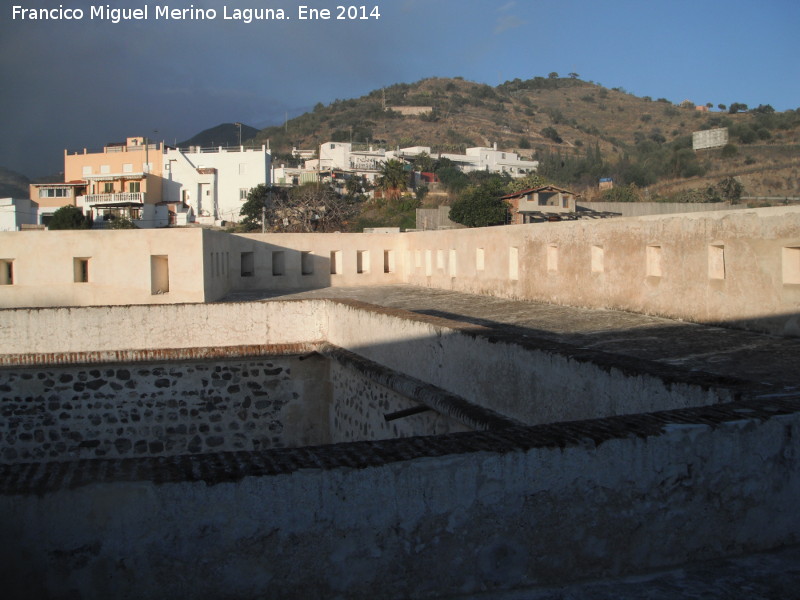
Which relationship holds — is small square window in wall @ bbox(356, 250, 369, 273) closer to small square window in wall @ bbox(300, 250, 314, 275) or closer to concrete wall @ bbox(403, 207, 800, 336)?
small square window in wall @ bbox(300, 250, 314, 275)

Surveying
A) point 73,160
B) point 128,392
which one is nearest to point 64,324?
point 128,392

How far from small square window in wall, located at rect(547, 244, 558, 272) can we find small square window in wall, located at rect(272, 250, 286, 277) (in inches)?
379

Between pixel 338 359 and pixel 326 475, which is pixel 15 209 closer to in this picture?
pixel 338 359

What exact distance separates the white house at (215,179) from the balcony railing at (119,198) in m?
3.50

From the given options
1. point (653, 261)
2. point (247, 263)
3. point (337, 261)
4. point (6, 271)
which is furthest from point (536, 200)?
point (653, 261)

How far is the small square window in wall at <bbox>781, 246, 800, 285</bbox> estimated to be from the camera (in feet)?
23.9

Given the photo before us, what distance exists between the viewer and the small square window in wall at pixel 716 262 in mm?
8297

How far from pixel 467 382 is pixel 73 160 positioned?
59864 mm

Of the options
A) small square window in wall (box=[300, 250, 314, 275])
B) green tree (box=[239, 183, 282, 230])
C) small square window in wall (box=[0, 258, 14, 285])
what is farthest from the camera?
green tree (box=[239, 183, 282, 230])

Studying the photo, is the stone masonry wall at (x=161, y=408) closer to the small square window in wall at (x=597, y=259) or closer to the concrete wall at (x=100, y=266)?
the small square window in wall at (x=597, y=259)

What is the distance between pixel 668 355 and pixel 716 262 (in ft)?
8.10

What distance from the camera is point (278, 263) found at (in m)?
20.3

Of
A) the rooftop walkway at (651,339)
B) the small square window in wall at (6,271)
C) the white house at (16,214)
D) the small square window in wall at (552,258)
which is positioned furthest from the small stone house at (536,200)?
the white house at (16,214)

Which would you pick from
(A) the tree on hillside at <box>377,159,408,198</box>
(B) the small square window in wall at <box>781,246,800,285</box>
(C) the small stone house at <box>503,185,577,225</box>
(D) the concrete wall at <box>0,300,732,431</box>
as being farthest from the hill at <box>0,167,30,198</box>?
(B) the small square window in wall at <box>781,246,800,285</box>
